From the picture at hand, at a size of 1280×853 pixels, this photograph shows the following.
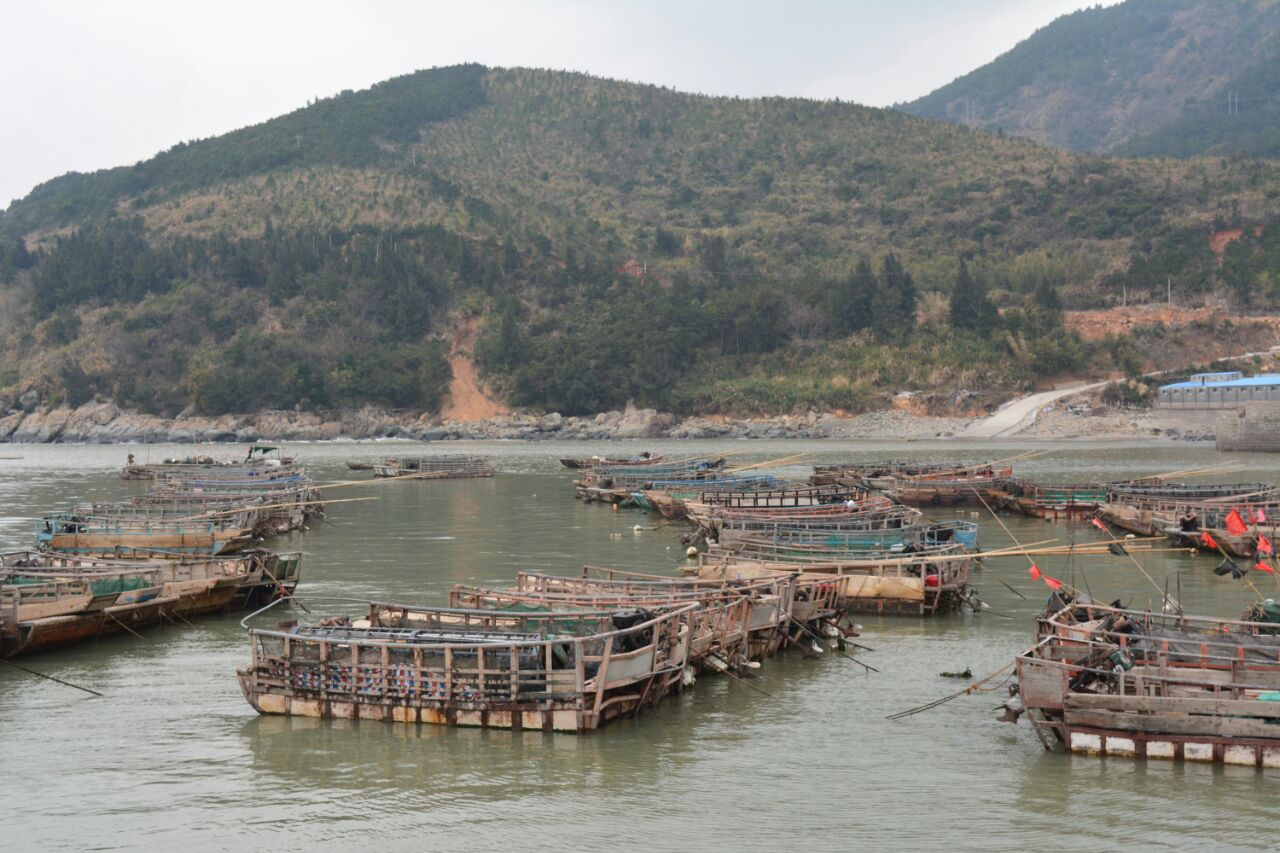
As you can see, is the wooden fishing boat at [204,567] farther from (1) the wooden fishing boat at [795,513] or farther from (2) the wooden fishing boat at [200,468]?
(2) the wooden fishing boat at [200,468]

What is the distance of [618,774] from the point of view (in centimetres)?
1800

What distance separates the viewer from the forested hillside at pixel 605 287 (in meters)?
138

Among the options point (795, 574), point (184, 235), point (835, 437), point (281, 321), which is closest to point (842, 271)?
point (835, 437)

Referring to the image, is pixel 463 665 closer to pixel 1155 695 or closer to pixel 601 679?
pixel 601 679

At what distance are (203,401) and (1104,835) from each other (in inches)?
5290

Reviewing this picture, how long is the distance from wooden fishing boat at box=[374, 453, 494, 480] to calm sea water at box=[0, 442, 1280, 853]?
5247 centimetres

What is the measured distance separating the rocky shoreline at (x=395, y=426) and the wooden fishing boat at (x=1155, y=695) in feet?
337

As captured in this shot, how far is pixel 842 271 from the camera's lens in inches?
6521

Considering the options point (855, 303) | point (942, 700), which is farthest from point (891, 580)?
point (855, 303)

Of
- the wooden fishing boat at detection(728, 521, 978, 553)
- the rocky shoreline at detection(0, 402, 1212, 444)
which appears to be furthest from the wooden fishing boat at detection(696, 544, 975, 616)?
the rocky shoreline at detection(0, 402, 1212, 444)

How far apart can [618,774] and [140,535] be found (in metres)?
28.0

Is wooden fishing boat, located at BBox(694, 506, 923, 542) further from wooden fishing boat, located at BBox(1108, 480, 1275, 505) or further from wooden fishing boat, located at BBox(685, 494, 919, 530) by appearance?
wooden fishing boat, located at BBox(1108, 480, 1275, 505)

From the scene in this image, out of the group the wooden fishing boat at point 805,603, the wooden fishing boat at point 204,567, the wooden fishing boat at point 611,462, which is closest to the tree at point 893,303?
the wooden fishing boat at point 611,462

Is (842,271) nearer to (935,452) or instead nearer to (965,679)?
(935,452)
